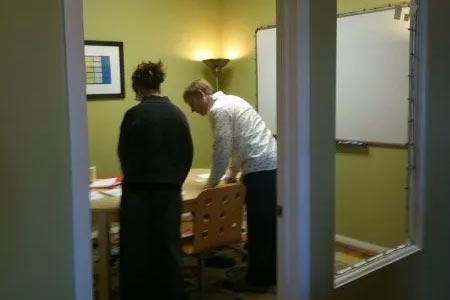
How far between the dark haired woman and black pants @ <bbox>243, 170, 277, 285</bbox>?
58cm

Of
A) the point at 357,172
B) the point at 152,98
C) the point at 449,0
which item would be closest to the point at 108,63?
the point at 152,98

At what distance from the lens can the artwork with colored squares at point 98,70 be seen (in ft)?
13.9

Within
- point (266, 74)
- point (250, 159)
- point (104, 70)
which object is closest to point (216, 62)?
point (266, 74)

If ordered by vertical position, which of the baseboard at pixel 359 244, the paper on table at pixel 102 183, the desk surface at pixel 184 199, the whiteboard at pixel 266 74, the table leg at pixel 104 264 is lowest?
the table leg at pixel 104 264

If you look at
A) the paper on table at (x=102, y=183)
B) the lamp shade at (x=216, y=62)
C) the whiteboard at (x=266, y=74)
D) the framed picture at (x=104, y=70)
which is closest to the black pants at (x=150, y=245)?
the paper on table at (x=102, y=183)

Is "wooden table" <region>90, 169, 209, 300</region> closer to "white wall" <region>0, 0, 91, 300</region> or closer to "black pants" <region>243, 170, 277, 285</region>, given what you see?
"black pants" <region>243, 170, 277, 285</region>

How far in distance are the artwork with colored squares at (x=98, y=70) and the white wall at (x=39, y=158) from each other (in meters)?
3.07

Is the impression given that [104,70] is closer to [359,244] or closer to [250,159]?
[250,159]

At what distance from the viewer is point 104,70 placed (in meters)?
4.36

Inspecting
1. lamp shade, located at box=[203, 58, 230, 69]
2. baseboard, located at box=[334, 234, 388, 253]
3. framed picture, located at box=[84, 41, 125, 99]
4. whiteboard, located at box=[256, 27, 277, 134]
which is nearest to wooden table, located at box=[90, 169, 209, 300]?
baseboard, located at box=[334, 234, 388, 253]

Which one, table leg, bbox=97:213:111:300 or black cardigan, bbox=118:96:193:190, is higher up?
black cardigan, bbox=118:96:193:190

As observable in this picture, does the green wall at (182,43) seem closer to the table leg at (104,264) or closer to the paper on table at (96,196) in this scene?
the paper on table at (96,196)

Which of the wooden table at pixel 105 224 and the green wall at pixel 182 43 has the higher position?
the green wall at pixel 182 43

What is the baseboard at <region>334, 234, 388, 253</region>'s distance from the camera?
2.20 metres
